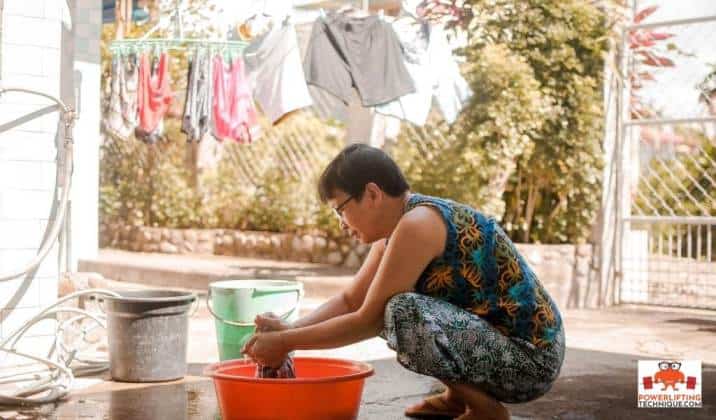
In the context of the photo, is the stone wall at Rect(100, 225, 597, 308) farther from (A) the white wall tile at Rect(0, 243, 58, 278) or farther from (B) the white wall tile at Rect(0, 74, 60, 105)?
(B) the white wall tile at Rect(0, 74, 60, 105)

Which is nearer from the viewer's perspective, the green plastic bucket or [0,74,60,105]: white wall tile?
[0,74,60,105]: white wall tile

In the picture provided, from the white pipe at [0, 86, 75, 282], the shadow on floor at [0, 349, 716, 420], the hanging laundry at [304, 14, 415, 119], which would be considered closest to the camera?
the shadow on floor at [0, 349, 716, 420]

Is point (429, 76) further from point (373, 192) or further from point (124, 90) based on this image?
point (373, 192)

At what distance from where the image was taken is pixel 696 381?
4195 mm

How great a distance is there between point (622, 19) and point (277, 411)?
5.82 metres

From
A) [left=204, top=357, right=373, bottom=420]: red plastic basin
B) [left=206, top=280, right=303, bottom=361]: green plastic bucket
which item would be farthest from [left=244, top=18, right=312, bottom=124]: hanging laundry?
[left=204, top=357, right=373, bottom=420]: red plastic basin

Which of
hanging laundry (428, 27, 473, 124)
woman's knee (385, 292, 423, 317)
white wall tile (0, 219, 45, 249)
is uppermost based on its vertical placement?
hanging laundry (428, 27, 473, 124)

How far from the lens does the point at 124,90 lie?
29.1 ft

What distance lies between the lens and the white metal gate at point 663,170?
7.39m

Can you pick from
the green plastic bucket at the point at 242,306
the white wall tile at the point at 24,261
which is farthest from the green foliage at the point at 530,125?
the white wall tile at the point at 24,261

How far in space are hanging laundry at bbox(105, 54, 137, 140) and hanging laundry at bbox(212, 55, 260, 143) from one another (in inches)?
30.6

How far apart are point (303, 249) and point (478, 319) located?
704 centimetres

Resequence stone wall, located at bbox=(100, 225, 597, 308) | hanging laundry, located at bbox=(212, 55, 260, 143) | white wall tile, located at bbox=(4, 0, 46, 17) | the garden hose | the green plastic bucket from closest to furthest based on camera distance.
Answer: the garden hose
white wall tile, located at bbox=(4, 0, 46, 17)
the green plastic bucket
stone wall, located at bbox=(100, 225, 597, 308)
hanging laundry, located at bbox=(212, 55, 260, 143)

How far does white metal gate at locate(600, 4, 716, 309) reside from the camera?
24.2 feet
